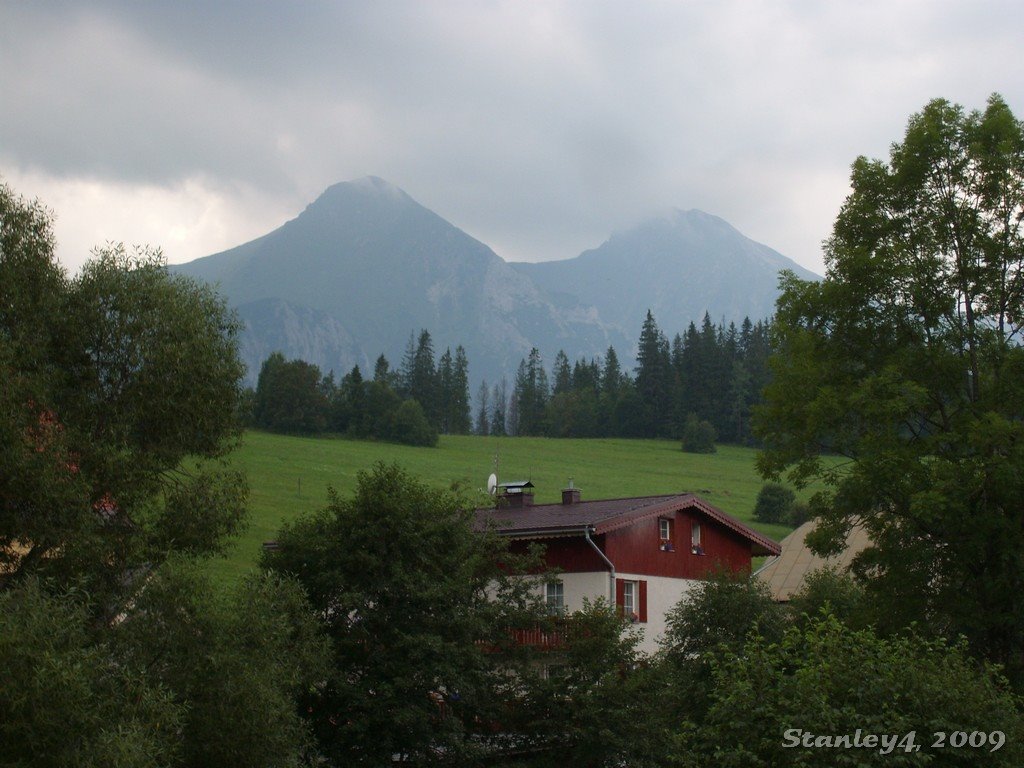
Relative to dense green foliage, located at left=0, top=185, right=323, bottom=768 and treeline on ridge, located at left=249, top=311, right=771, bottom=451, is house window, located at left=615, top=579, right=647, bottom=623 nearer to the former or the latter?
dense green foliage, located at left=0, top=185, right=323, bottom=768

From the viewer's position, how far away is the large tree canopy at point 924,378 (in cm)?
2112

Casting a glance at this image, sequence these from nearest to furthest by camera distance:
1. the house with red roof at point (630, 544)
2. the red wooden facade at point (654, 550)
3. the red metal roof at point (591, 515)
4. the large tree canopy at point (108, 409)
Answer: the large tree canopy at point (108, 409) → the red metal roof at point (591, 515) → the house with red roof at point (630, 544) → the red wooden facade at point (654, 550)

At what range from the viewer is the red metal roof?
117ft

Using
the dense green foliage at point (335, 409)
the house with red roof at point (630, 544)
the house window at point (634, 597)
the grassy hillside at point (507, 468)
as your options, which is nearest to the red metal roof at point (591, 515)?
the house with red roof at point (630, 544)

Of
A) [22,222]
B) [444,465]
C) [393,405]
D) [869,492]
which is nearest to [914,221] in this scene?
[869,492]

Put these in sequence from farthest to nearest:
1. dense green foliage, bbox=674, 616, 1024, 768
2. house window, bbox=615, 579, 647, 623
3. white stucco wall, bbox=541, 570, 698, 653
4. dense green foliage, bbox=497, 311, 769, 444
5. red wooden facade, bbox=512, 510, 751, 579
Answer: dense green foliage, bbox=497, 311, 769, 444, house window, bbox=615, 579, 647, 623, red wooden facade, bbox=512, 510, 751, 579, white stucco wall, bbox=541, 570, 698, 653, dense green foliage, bbox=674, 616, 1024, 768

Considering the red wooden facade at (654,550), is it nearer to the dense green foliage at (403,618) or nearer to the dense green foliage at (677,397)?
the dense green foliage at (403,618)

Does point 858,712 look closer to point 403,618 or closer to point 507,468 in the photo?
point 403,618

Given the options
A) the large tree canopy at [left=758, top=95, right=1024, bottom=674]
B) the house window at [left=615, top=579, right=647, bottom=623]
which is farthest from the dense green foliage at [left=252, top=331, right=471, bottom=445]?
the large tree canopy at [left=758, top=95, right=1024, bottom=674]

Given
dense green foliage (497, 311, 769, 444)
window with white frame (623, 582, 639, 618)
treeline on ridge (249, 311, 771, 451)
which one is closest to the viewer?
window with white frame (623, 582, 639, 618)

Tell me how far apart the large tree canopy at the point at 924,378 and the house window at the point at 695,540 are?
1774 centimetres

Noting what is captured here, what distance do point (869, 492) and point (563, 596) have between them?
16699 millimetres

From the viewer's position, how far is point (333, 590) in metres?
25.2

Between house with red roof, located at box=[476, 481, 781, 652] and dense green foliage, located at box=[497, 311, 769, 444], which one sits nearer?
house with red roof, located at box=[476, 481, 781, 652]
